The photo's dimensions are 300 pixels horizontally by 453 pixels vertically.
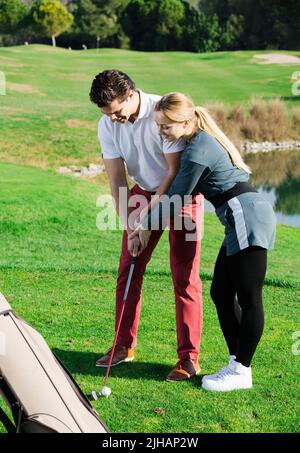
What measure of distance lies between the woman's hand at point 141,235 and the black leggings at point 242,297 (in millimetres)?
400

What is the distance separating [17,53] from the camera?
1721 inches

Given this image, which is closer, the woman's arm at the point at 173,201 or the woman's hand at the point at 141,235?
the woman's arm at the point at 173,201

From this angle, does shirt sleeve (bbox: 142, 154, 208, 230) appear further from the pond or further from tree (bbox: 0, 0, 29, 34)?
tree (bbox: 0, 0, 29, 34)

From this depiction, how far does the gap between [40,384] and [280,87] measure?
3466cm

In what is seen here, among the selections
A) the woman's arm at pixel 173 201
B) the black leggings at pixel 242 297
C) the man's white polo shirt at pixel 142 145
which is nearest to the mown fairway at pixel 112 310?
the black leggings at pixel 242 297

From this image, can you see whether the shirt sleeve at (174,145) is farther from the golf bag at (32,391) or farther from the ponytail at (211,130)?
the golf bag at (32,391)

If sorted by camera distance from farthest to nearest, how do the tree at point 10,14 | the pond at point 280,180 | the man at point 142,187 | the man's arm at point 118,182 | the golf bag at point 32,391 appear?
the tree at point 10,14, the pond at point 280,180, the man's arm at point 118,182, the man at point 142,187, the golf bag at point 32,391

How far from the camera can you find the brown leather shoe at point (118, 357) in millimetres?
4523

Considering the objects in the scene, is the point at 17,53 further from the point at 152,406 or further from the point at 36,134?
the point at 152,406

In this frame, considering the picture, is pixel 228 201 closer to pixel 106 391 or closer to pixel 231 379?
pixel 231 379

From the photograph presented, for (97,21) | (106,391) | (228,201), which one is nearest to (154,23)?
(97,21)

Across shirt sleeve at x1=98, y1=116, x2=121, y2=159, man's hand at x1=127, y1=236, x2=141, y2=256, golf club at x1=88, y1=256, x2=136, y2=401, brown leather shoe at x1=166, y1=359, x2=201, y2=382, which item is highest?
shirt sleeve at x1=98, y1=116, x2=121, y2=159

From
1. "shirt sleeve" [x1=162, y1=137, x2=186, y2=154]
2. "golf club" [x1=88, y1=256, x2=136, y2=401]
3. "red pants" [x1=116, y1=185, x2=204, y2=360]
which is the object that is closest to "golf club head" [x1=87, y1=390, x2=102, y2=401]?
"golf club" [x1=88, y1=256, x2=136, y2=401]

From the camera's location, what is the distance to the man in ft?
13.2
